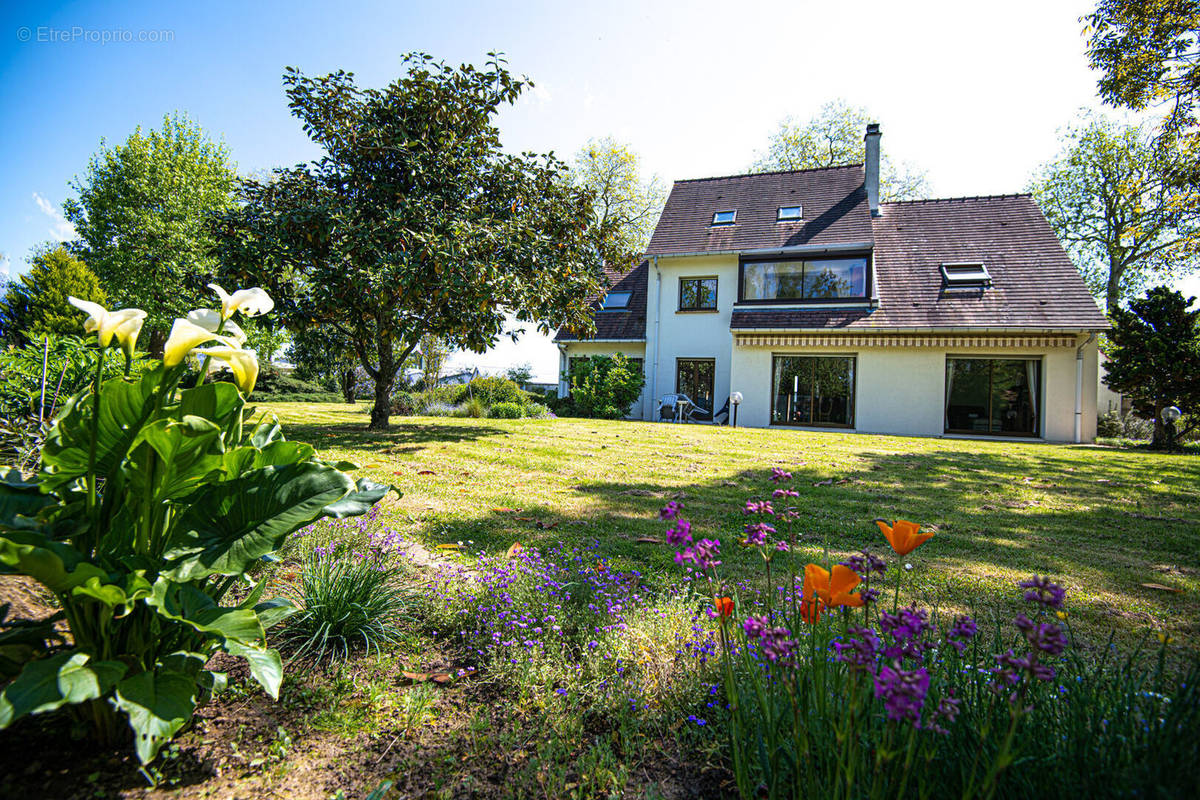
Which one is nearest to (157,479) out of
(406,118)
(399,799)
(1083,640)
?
(399,799)

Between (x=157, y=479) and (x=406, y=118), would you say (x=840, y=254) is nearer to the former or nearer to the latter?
(x=406, y=118)

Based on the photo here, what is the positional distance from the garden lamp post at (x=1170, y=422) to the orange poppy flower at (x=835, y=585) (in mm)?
16182

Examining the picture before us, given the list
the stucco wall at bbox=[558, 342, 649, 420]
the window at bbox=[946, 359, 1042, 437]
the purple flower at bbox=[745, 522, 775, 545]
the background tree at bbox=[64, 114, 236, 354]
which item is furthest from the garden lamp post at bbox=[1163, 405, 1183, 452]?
the background tree at bbox=[64, 114, 236, 354]

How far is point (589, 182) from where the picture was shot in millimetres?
29781

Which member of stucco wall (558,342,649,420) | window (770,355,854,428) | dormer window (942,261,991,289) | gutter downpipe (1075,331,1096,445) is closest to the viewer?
gutter downpipe (1075,331,1096,445)

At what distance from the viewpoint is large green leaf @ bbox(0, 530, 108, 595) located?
1.18 metres

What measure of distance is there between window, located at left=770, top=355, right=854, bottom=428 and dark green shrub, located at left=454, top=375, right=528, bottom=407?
27.3 ft

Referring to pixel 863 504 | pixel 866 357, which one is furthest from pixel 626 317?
pixel 863 504

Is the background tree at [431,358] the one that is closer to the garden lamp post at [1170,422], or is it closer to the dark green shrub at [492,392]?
the dark green shrub at [492,392]

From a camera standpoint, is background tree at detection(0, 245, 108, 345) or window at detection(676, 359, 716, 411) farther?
background tree at detection(0, 245, 108, 345)

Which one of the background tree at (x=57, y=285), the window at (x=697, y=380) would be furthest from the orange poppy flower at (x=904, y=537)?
the background tree at (x=57, y=285)

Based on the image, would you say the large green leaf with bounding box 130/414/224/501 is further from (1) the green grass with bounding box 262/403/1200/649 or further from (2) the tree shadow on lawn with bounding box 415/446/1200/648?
(1) the green grass with bounding box 262/403/1200/649

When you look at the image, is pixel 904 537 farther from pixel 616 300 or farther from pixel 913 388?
pixel 616 300

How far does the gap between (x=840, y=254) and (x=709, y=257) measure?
4.21 m
